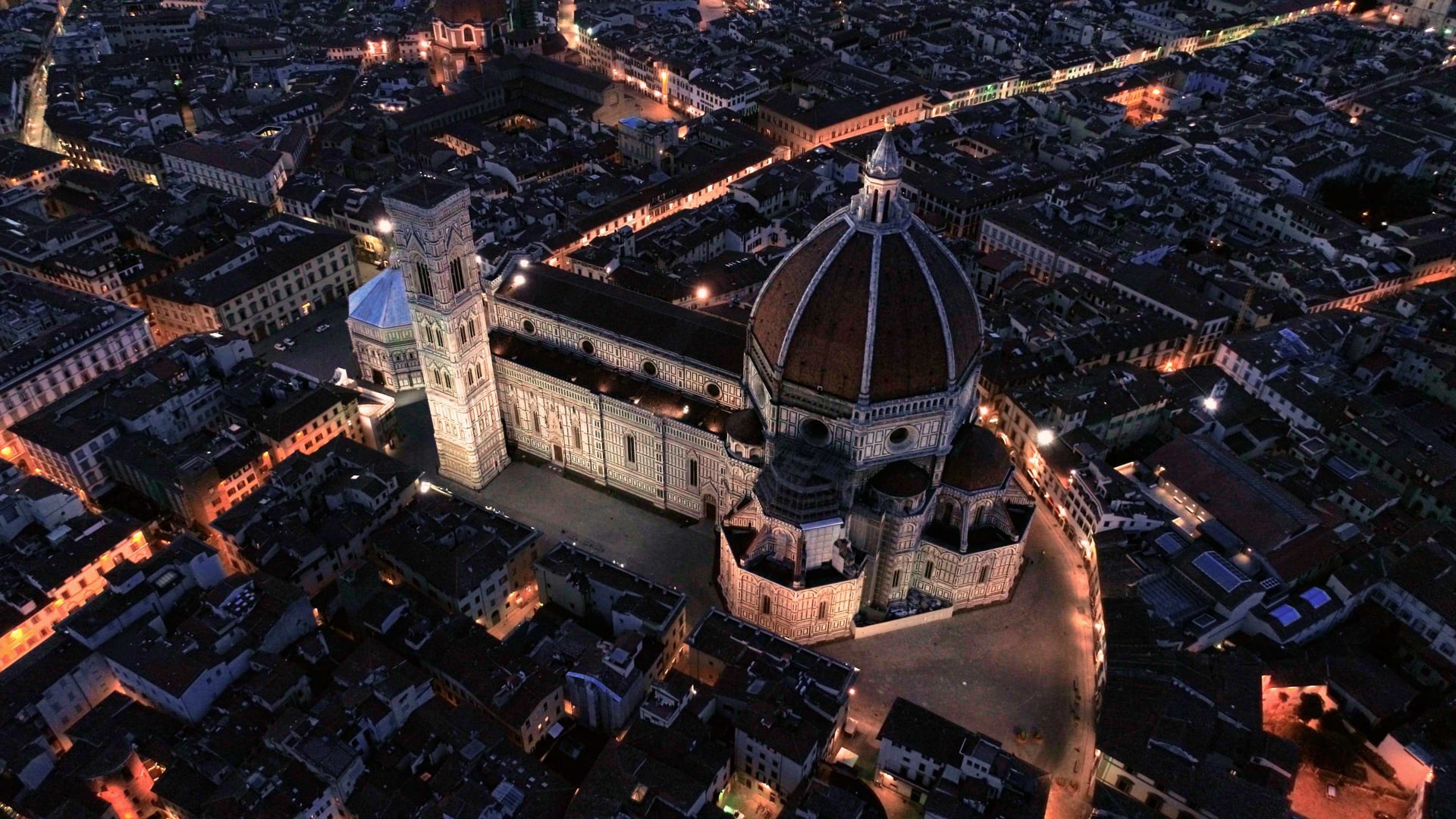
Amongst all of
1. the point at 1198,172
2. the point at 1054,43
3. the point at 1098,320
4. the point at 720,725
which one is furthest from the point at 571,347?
the point at 1054,43

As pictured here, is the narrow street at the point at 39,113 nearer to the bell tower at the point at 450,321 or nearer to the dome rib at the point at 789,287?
the bell tower at the point at 450,321

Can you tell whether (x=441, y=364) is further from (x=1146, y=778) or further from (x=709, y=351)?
(x=1146, y=778)

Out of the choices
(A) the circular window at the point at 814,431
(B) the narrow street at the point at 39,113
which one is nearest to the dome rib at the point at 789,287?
(A) the circular window at the point at 814,431

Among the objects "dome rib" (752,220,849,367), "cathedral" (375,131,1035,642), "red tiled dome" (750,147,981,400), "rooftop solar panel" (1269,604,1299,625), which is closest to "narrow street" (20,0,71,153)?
"cathedral" (375,131,1035,642)

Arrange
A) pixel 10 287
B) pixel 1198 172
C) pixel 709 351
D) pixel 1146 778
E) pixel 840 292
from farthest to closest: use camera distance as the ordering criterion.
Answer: pixel 1198 172, pixel 10 287, pixel 709 351, pixel 840 292, pixel 1146 778

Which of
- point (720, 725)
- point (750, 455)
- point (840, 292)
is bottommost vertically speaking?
point (720, 725)

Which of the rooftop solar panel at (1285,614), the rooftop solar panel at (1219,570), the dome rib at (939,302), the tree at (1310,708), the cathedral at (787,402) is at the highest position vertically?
the dome rib at (939,302)

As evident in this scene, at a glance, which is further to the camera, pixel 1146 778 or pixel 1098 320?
pixel 1098 320
